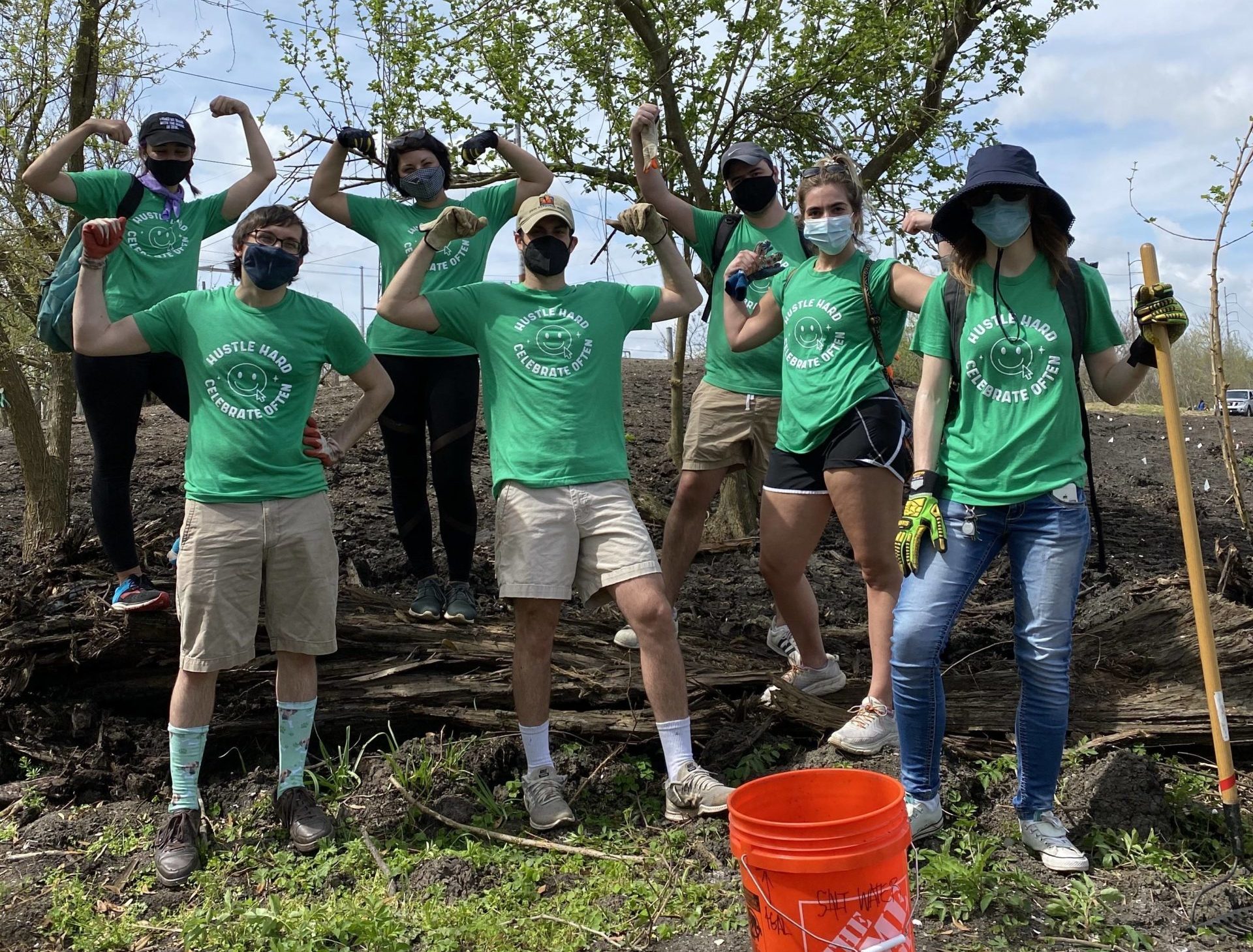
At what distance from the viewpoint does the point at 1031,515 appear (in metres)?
3.41

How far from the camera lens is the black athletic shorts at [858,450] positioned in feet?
13.3

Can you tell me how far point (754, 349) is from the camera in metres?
4.64

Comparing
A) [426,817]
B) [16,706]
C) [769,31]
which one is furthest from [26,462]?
[769,31]

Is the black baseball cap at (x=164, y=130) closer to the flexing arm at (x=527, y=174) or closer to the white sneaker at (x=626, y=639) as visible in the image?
the flexing arm at (x=527, y=174)

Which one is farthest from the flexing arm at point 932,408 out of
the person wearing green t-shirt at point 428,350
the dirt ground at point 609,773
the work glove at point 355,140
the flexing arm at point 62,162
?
the flexing arm at point 62,162

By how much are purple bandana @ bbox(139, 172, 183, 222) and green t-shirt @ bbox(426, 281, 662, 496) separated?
1.37m

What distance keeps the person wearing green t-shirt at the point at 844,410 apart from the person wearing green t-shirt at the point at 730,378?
0.38 metres

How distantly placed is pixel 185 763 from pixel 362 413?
4.71 feet

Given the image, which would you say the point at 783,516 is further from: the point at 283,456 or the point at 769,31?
the point at 769,31

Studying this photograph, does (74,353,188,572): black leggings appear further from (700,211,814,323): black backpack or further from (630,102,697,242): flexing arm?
(700,211,814,323): black backpack

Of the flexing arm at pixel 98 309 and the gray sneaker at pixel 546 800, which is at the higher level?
→ the flexing arm at pixel 98 309

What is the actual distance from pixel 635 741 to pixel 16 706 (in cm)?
262

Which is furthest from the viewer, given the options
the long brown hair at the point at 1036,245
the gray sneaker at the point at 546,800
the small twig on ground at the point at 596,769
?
the small twig on ground at the point at 596,769

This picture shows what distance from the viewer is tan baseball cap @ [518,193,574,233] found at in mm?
4035
